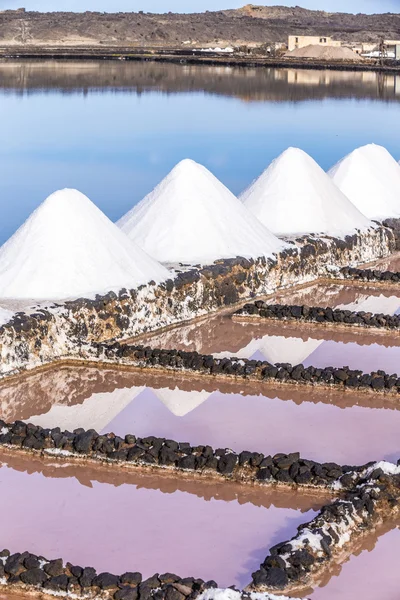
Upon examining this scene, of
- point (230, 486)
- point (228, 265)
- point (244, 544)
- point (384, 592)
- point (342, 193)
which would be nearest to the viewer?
point (384, 592)

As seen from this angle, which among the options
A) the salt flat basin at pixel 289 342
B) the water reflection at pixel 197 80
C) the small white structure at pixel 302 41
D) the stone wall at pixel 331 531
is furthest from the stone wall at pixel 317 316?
the small white structure at pixel 302 41

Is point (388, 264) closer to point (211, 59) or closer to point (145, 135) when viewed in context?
point (145, 135)

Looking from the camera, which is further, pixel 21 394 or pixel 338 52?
pixel 338 52

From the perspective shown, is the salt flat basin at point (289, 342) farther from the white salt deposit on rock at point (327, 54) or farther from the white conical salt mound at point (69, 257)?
the white salt deposit on rock at point (327, 54)

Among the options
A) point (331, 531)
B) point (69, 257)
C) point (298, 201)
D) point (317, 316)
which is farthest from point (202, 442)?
point (298, 201)

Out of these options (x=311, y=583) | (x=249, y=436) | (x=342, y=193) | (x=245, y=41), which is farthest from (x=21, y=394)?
(x=245, y=41)

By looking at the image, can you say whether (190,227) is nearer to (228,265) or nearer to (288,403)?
(228,265)

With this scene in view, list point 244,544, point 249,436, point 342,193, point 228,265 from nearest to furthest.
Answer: point 244,544 → point 249,436 → point 228,265 → point 342,193
